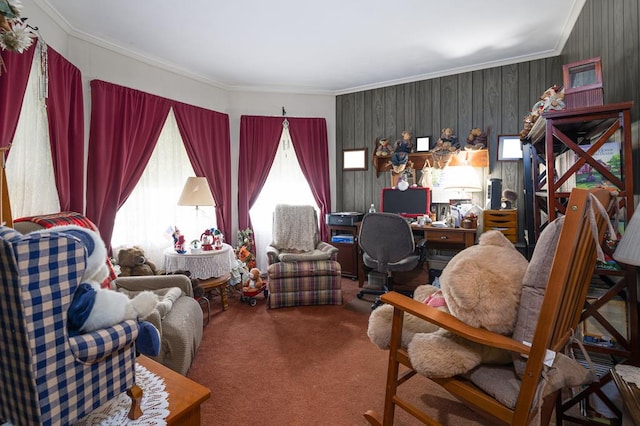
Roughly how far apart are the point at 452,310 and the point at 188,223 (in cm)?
326

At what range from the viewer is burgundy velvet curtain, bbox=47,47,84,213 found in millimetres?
2480

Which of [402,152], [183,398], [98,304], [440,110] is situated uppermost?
[440,110]

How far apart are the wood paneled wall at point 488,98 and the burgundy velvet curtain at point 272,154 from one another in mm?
247

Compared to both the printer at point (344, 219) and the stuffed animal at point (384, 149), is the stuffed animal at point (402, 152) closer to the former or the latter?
the stuffed animal at point (384, 149)

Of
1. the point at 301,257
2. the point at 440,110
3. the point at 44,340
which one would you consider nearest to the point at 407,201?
the point at 440,110

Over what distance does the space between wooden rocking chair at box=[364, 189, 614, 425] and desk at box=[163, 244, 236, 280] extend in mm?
2114

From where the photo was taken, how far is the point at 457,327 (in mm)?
1208

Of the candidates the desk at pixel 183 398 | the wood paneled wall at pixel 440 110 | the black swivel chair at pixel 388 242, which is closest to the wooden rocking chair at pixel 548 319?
the desk at pixel 183 398

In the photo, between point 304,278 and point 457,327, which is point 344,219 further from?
point 457,327

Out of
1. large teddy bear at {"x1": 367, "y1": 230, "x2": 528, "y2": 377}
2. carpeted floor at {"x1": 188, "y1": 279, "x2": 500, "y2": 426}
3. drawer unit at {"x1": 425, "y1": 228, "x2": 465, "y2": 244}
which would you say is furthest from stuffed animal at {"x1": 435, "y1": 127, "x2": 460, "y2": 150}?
large teddy bear at {"x1": 367, "y1": 230, "x2": 528, "y2": 377}

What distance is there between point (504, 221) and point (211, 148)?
130 inches

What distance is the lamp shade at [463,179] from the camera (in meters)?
3.42

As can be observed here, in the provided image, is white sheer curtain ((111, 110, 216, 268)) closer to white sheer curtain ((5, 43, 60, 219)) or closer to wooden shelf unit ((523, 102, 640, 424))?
white sheer curtain ((5, 43, 60, 219))

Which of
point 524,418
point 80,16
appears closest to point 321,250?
point 524,418
